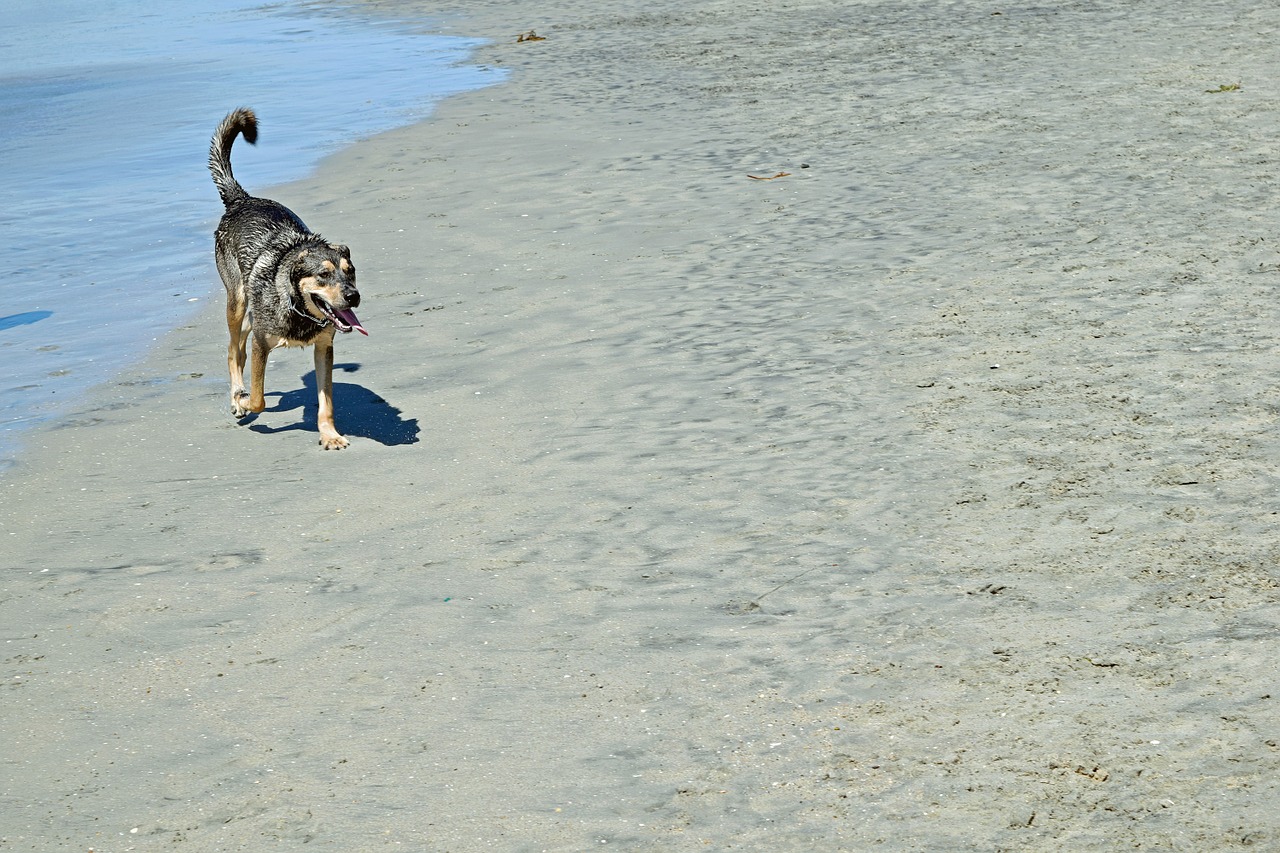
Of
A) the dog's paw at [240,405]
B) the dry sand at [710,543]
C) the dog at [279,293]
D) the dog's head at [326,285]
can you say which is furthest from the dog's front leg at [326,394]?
the dog's paw at [240,405]

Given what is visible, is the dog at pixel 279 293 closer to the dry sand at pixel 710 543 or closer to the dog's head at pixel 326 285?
the dog's head at pixel 326 285

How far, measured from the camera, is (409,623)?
233 inches

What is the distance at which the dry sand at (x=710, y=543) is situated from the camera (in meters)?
4.66

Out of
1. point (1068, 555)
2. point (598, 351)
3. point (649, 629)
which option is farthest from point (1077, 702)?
point (598, 351)

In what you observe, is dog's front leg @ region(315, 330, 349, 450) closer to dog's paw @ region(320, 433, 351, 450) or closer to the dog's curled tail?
dog's paw @ region(320, 433, 351, 450)

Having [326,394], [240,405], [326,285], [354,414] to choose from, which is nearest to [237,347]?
[240,405]

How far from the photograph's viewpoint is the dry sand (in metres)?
4.66

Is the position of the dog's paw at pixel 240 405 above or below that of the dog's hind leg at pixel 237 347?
below

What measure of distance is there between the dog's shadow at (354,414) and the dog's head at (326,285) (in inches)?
29.7

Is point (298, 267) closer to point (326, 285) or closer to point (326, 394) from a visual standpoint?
point (326, 285)

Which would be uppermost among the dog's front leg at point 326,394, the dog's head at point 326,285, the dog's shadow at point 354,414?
the dog's head at point 326,285

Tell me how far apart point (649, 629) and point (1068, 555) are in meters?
1.84

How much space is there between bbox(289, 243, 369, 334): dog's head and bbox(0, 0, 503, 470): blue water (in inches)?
82.5

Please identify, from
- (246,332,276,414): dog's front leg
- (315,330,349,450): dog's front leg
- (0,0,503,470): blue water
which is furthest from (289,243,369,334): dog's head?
(0,0,503,470): blue water
